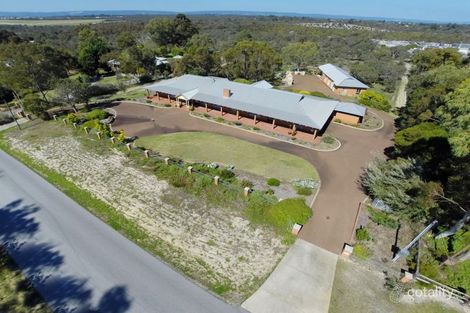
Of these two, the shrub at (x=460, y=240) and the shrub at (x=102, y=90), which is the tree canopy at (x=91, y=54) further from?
the shrub at (x=460, y=240)

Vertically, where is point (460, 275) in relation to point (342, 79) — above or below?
below

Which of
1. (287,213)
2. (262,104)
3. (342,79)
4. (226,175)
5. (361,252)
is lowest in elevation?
(361,252)

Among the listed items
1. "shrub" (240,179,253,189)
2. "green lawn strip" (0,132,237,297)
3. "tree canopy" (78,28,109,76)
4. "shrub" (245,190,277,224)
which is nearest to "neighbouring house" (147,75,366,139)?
"shrub" (240,179,253,189)

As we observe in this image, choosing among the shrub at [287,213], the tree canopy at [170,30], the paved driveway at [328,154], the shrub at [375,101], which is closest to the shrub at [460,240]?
the paved driveway at [328,154]

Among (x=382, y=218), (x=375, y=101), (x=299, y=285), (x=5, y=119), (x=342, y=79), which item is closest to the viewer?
(x=299, y=285)

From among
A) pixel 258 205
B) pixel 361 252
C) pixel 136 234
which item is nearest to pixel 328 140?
pixel 258 205

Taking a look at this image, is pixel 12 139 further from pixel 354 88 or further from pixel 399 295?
pixel 354 88

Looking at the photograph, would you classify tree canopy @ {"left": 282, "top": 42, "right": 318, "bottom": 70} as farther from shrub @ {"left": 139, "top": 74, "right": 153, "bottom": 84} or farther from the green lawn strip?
the green lawn strip

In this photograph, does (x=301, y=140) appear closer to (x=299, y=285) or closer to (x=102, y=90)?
(x=299, y=285)
